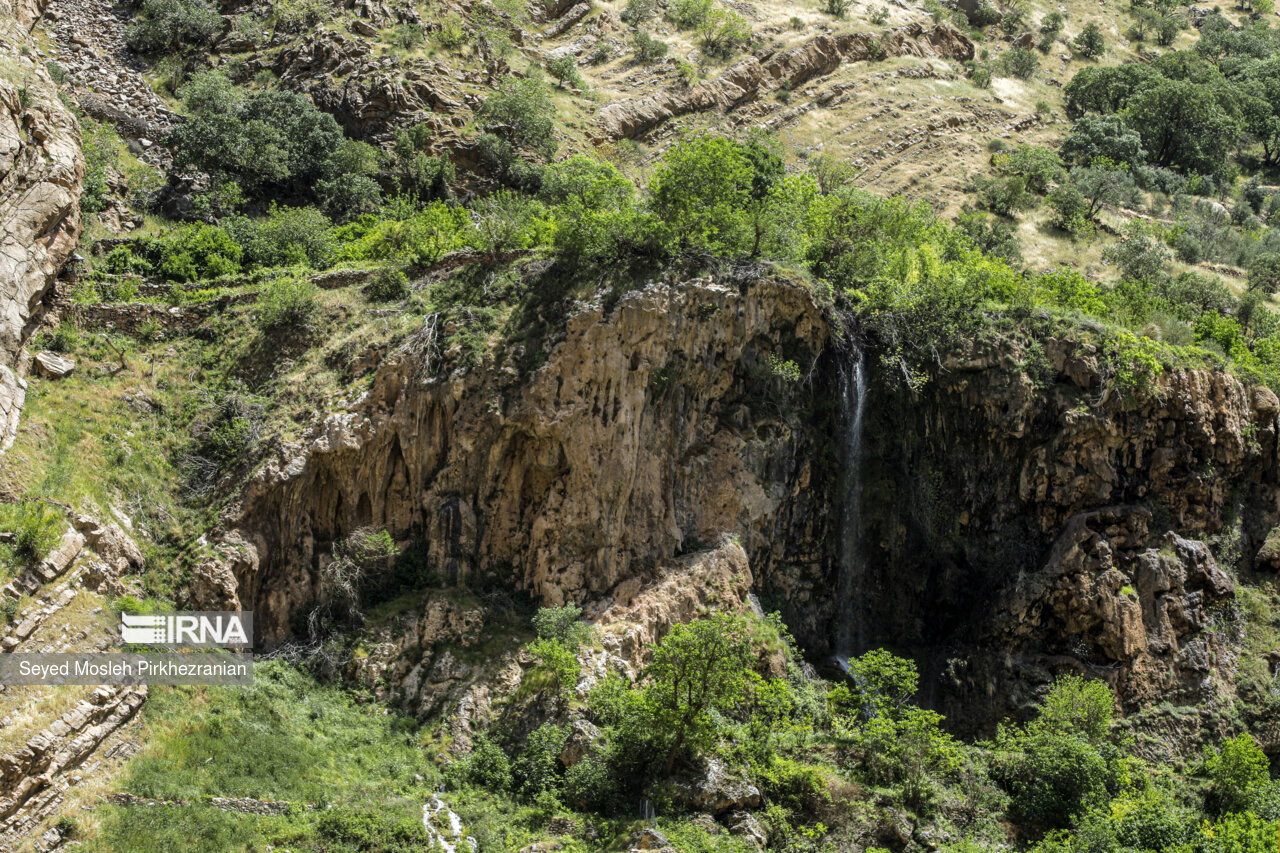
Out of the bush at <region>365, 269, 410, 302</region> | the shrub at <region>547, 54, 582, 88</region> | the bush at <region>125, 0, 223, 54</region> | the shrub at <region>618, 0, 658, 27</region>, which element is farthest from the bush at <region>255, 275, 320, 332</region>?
the shrub at <region>618, 0, 658, 27</region>

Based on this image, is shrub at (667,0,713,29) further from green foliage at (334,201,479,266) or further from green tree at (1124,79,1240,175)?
green foliage at (334,201,479,266)

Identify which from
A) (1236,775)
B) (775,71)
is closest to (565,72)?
(775,71)

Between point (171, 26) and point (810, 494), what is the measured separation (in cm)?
4417

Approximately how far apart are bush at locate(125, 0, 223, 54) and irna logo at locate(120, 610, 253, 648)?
39158mm

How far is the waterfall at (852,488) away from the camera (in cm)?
3456

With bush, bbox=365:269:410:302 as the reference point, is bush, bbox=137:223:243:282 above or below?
above

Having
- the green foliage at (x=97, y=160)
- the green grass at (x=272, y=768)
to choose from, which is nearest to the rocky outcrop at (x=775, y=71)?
the green foliage at (x=97, y=160)

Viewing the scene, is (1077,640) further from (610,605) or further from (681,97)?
(681,97)

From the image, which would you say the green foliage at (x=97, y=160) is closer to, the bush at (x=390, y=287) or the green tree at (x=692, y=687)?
the bush at (x=390, y=287)

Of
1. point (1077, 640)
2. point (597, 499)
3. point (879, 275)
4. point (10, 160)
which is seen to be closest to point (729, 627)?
point (597, 499)

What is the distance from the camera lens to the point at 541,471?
29875 mm

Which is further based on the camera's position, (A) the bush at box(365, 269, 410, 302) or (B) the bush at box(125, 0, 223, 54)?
(B) the bush at box(125, 0, 223, 54)

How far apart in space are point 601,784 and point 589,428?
1080cm

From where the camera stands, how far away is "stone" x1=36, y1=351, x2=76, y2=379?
93.4 ft
